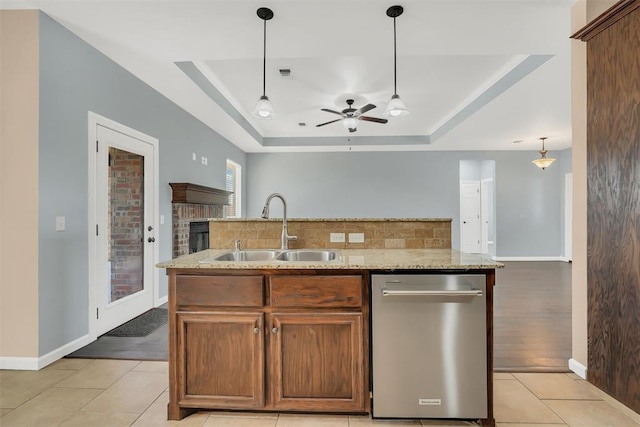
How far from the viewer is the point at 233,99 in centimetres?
512

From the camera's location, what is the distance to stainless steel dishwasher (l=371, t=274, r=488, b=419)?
1.75 m

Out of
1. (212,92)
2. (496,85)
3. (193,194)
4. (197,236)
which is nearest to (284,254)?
(193,194)

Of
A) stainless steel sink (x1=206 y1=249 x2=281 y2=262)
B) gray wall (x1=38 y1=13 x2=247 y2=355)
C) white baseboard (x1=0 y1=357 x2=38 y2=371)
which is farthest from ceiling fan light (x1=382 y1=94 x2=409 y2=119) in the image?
white baseboard (x1=0 y1=357 x2=38 y2=371)

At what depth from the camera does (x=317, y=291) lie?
5.89ft

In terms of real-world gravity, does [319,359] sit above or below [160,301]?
above

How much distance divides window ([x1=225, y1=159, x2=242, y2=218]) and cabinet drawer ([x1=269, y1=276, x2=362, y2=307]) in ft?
18.2

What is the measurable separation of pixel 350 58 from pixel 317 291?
2.86 m

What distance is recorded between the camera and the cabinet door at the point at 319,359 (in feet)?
5.89

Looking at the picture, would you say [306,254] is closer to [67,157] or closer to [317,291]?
[317,291]

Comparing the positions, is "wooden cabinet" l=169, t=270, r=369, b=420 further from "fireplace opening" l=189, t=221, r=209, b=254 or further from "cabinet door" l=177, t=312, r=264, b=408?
"fireplace opening" l=189, t=221, r=209, b=254

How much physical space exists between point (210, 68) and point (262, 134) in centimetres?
317

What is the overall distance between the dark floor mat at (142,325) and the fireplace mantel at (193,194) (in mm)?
1372

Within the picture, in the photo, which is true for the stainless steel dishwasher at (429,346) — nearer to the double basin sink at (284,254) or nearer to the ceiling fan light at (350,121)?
the double basin sink at (284,254)

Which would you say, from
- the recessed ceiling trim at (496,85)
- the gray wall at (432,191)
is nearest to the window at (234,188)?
the gray wall at (432,191)
